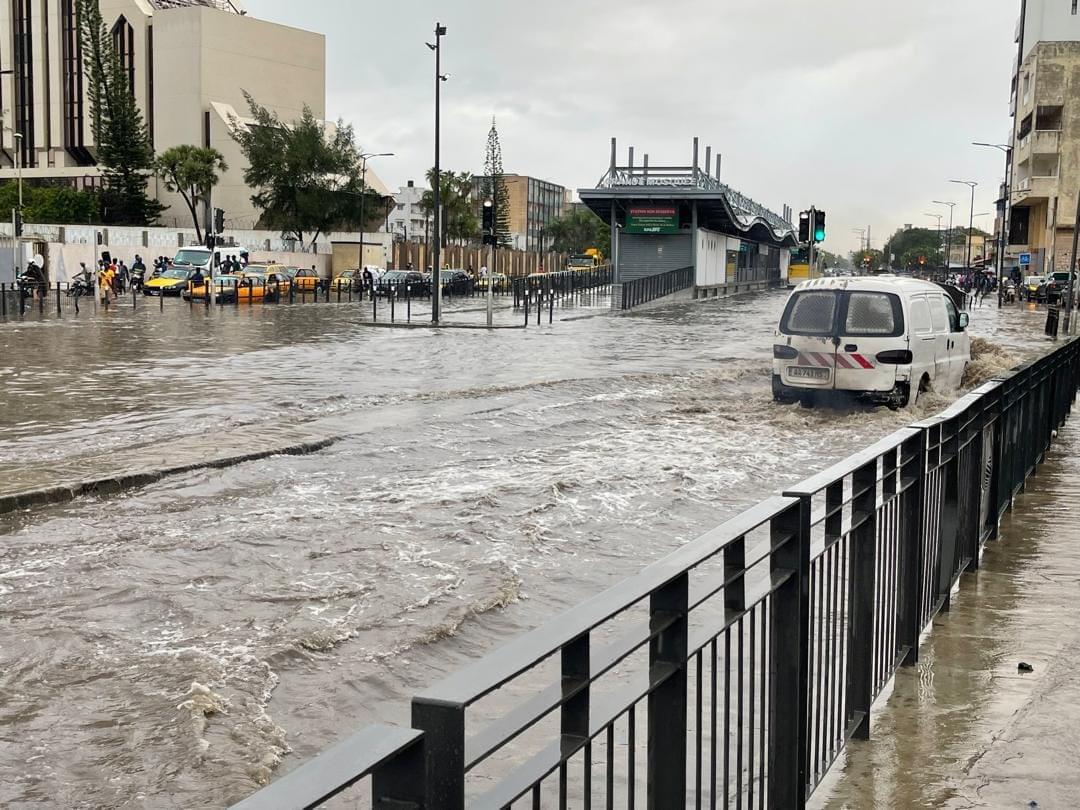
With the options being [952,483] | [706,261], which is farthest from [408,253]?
[952,483]

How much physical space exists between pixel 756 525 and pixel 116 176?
96.8 meters

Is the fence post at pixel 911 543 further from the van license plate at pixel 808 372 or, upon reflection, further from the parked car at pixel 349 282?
the parked car at pixel 349 282

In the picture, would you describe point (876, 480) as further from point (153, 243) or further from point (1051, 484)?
point (153, 243)

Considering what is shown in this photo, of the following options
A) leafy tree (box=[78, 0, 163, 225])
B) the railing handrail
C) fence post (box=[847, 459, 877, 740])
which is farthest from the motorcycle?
the railing handrail

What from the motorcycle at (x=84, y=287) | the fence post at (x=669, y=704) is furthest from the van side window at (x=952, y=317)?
the motorcycle at (x=84, y=287)

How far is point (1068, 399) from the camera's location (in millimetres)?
15531

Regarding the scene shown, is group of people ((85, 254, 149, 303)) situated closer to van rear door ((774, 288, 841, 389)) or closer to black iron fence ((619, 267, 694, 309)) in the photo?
black iron fence ((619, 267, 694, 309))

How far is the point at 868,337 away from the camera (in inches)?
679

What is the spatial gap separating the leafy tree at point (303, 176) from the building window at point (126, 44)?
862 inches

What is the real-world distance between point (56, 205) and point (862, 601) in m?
98.2

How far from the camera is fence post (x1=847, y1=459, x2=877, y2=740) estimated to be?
16.5 feet

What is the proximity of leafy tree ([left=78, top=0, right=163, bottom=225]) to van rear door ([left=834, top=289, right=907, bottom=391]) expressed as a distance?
274 ft

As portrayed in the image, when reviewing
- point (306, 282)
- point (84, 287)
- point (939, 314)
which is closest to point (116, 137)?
point (306, 282)

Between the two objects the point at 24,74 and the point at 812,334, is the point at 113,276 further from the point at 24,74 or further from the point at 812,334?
the point at 24,74
